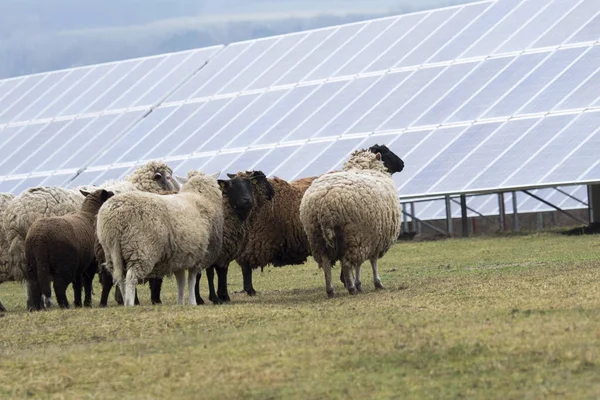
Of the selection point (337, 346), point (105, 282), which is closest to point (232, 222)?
point (105, 282)

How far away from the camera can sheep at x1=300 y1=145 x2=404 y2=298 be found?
15.3m

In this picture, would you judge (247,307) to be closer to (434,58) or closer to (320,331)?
(320,331)

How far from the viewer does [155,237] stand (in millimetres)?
14406

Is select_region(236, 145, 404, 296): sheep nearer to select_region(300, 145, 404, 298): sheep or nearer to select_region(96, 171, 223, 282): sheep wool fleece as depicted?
select_region(300, 145, 404, 298): sheep

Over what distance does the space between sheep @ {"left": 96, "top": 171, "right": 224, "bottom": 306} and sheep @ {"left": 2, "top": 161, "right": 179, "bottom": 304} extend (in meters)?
2.15

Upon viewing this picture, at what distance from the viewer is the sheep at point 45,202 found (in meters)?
16.3

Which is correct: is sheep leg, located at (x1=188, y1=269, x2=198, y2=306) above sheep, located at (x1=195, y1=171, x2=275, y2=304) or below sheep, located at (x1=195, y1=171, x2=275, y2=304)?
below

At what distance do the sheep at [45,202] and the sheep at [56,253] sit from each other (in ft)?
3.49

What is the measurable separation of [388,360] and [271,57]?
29310 millimetres

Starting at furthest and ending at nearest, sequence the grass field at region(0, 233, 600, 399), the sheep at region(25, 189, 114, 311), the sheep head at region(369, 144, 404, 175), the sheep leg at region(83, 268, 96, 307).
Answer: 1. the sheep head at region(369, 144, 404, 175)
2. the sheep leg at region(83, 268, 96, 307)
3. the sheep at region(25, 189, 114, 311)
4. the grass field at region(0, 233, 600, 399)

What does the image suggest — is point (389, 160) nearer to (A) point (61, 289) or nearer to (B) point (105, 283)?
(B) point (105, 283)

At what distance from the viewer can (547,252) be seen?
841 inches

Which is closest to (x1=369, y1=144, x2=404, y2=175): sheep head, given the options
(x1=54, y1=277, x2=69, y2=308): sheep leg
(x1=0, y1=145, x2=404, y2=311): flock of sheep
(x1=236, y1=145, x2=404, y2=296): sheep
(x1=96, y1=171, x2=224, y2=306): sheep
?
(x1=0, y1=145, x2=404, y2=311): flock of sheep

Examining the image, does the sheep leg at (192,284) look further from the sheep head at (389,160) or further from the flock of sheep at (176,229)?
the sheep head at (389,160)
